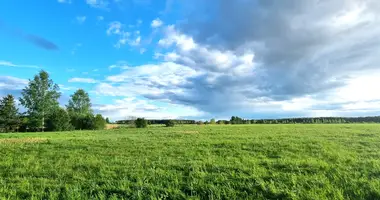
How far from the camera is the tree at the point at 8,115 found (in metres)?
63.1

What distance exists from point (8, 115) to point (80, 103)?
2334 cm

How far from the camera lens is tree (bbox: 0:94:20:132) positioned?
63.1 m

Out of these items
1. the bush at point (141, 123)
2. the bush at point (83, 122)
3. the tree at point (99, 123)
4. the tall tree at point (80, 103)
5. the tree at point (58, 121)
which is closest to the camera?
the tree at point (58, 121)

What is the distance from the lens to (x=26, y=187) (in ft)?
27.4

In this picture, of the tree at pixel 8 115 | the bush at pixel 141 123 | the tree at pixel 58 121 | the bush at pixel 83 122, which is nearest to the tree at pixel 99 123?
the bush at pixel 83 122

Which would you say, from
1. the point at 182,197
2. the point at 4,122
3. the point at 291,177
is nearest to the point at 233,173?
the point at 291,177

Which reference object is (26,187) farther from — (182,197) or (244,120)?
(244,120)

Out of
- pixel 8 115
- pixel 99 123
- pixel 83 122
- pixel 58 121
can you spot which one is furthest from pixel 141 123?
pixel 8 115

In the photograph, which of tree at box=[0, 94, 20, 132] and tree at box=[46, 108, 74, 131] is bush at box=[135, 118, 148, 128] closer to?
tree at box=[46, 108, 74, 131]

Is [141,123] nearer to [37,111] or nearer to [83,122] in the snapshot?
[83,122]

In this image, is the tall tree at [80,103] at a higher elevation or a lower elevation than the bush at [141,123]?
higher

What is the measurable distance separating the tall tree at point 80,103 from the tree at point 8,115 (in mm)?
18373

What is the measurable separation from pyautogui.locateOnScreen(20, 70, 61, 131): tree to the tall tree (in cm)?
1797

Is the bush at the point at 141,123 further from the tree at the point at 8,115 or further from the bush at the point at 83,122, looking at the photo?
the tree at the point at 8,115
